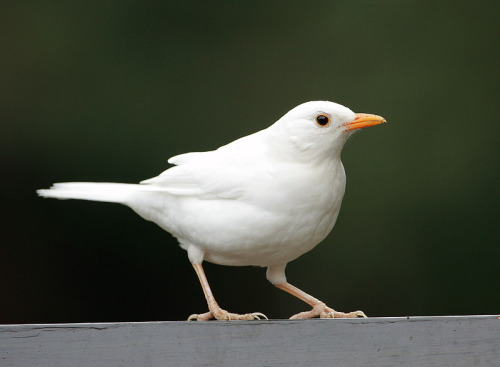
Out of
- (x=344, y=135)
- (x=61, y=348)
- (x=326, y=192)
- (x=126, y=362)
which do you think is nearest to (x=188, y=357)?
(x=126, y=362)

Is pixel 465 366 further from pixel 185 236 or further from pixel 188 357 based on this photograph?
pixel 185 236

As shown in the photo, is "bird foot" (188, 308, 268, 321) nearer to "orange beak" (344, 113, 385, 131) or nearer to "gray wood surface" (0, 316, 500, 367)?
"gray wood surface" (0, 316, 500, 367)

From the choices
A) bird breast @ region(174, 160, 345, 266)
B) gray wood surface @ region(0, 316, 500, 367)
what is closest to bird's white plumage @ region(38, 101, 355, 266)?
bird breast @ region(174, 160, 345, 266)

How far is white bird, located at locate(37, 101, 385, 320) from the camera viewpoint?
280 centimetres

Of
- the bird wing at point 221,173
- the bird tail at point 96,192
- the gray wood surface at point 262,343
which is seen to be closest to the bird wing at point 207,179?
the bird wing at point 221,173

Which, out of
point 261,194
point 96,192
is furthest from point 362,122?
point 96,192

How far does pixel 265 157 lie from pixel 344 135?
1.00 ft

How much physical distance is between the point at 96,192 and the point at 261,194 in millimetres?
801

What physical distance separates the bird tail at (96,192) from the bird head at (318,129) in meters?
0.65

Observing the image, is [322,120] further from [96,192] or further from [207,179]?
[96,192]

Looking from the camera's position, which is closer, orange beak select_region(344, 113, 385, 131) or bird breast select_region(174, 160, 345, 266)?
bird breast select_region(174, 160, 345, 266)

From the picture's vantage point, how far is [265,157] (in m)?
2.98

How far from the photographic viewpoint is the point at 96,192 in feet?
10.8

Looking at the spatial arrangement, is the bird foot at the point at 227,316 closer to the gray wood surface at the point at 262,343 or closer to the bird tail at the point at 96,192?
the gray wood surface at the point at 262,343
